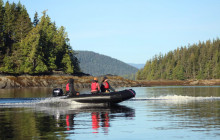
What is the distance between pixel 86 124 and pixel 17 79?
263ft

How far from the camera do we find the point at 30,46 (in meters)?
105

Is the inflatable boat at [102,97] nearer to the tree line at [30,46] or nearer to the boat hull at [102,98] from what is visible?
the boat hull at [102,98]

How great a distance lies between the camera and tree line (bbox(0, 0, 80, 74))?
10081 centimetres

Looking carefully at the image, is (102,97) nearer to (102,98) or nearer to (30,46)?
(102,98)

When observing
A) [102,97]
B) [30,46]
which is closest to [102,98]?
[102,97]

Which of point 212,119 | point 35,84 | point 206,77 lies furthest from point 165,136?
point 206,77

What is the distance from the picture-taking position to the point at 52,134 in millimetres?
14312

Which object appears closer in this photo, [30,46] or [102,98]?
[102,98]

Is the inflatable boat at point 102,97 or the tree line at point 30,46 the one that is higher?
the tree line at point 30,46

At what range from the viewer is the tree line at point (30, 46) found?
101 m

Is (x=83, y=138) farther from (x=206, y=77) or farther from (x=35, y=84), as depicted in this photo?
(x=206, y=77)

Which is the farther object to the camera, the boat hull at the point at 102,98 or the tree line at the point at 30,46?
the tree line at the point at 30,46

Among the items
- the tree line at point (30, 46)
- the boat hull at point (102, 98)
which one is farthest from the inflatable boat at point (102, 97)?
the tree line at point (30, 46)

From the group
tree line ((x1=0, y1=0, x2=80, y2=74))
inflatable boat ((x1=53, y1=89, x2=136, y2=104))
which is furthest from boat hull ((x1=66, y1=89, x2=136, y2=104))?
tree line ((x1=0, y1=0, x2=80, y2=74))
